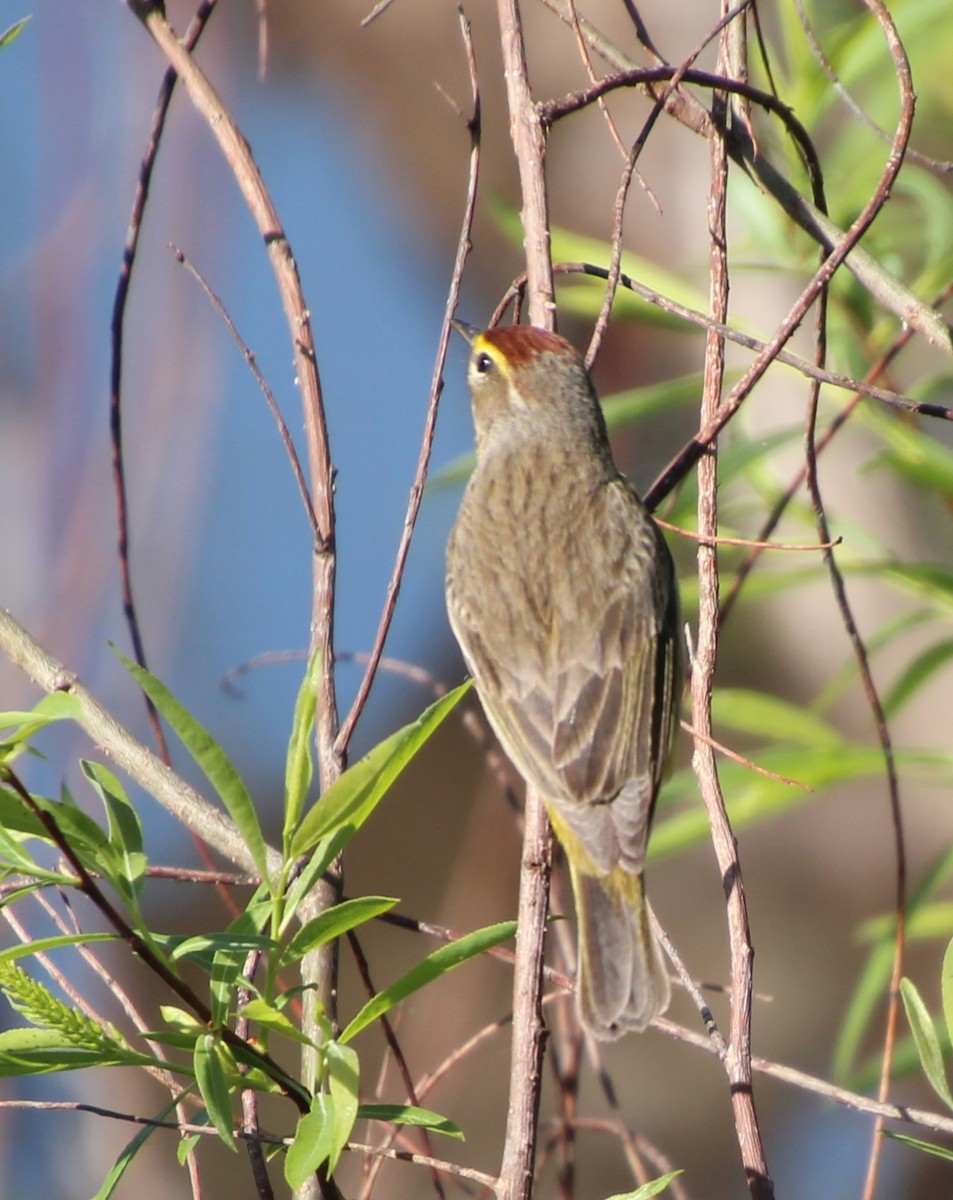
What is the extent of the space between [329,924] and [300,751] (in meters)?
0.24

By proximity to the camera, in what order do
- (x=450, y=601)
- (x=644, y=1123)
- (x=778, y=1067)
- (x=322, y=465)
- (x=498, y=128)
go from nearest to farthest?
1. (x=778, y=1067)
2. (x=322, y=465)
3. (x=450, y=601)
4. (x=644, y=1123)
5. (x=498, y=128)

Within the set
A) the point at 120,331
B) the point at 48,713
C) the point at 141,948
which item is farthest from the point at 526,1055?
the point at 120,331

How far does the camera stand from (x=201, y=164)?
527cm

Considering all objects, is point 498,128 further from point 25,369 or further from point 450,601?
point 450,601

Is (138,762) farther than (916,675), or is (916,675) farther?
(916,675)

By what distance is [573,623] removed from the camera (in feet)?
12.4

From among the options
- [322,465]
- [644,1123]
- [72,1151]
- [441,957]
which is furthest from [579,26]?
[644,1123]

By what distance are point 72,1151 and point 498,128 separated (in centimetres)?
773

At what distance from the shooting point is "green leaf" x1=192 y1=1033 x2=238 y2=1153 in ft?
5.66

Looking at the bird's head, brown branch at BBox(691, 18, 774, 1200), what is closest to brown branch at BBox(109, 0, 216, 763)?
brown branch at BBox(691, 18, 774, 1200)

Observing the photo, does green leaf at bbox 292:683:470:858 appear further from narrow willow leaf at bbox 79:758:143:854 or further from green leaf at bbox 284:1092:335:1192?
green leaf at bbox 284:1092:335:1192

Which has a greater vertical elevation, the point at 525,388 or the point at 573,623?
the point at 525,388

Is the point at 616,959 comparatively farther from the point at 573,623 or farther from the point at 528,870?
the point at 573,623

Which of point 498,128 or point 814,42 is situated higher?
point 498,128
